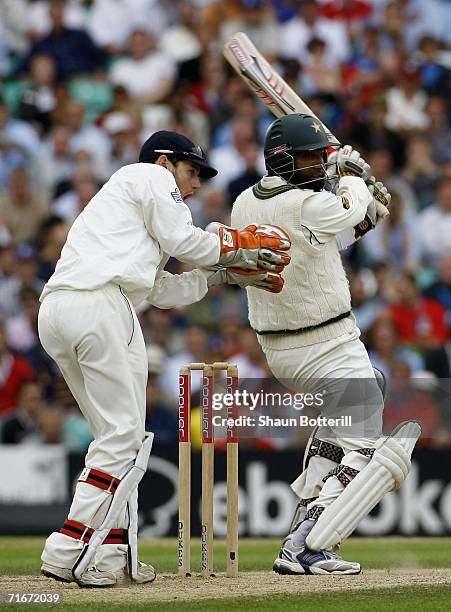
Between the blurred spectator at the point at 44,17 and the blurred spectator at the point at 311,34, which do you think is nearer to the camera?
the blurred spectator at the point at 311,34

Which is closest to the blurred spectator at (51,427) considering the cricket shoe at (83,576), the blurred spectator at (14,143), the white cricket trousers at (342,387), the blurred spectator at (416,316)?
the blurred spectator at (14,143)

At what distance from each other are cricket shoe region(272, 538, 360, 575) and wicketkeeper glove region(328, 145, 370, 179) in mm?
1838

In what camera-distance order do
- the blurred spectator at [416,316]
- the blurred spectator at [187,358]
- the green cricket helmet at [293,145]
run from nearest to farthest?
the green cricket helmet at [293,145] < the blurred spectator at [187,358] < the blurred spectator at [416,316]

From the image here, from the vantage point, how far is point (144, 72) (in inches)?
520

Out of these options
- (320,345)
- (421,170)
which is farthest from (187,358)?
(320,345)

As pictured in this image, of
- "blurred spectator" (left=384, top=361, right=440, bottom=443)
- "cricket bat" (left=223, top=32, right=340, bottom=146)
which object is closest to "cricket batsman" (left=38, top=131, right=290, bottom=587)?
"blurred spectator" (left=384, top=361, right=440, bottom=443)

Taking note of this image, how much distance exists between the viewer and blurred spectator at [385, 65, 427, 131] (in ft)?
42.3

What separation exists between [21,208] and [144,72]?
2.08m

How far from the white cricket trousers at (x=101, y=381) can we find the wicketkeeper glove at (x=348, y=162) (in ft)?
4.78

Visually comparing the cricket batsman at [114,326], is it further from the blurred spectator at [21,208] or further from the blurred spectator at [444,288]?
the blurred spectator at [21,208]

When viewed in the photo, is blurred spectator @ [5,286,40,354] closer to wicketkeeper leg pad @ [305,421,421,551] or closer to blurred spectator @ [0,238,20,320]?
blurred spectator @ [0,238,20,320]

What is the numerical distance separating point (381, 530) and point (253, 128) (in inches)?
169

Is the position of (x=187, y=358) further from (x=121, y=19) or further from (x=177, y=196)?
(x=177, y=196)

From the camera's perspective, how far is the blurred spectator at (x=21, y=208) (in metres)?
12.1
